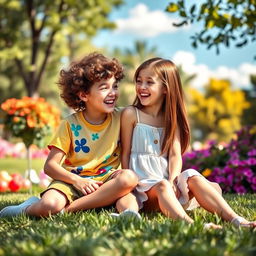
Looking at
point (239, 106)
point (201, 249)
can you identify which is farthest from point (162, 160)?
point (239, 106)

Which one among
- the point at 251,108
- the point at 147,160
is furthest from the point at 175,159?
the point at 251,108

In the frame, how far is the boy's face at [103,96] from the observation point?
3.51m

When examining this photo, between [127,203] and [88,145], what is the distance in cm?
56

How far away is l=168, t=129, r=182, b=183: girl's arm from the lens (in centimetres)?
339

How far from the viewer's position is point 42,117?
243 inches

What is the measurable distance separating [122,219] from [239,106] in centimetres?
3241

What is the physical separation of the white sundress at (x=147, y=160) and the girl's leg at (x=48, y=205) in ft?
1.65

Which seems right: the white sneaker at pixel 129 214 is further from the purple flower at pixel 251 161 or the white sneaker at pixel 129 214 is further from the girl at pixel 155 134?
the purple flower at pixel 251 161

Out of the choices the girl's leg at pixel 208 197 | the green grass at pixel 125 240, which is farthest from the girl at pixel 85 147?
the green grass at pixel 125 240

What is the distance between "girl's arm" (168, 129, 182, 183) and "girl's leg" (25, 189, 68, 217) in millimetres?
745

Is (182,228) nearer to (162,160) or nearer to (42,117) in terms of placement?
(162,160)

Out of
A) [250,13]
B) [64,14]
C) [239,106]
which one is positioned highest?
[64,14]

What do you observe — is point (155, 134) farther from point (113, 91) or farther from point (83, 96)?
point (83, 96)

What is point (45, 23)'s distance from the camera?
1681 cm
